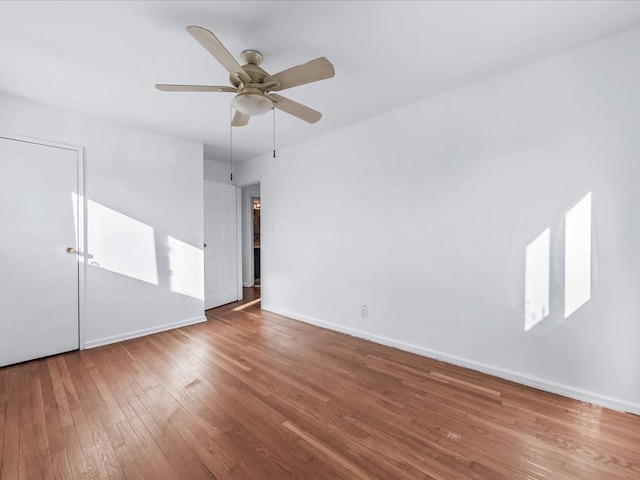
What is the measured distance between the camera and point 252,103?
191cm

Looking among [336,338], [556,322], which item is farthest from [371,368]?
[556,322]

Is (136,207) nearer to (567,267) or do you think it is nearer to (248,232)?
(248,232)

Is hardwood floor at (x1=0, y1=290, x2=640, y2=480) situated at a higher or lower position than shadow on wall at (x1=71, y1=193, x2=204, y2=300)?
lower

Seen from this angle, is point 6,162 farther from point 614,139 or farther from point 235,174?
point 614,139

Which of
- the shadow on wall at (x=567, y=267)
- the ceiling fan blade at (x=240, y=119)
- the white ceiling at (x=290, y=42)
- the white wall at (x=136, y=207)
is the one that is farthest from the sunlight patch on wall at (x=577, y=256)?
the white wall at (x=136, y=207)

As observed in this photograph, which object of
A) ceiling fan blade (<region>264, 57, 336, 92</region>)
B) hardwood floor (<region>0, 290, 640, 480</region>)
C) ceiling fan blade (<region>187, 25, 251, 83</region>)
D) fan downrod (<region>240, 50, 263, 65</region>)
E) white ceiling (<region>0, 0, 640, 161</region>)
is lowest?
hardwood floor (<region>0, 290, 640, 480</region>)

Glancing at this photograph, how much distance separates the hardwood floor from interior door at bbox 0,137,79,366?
0.28m

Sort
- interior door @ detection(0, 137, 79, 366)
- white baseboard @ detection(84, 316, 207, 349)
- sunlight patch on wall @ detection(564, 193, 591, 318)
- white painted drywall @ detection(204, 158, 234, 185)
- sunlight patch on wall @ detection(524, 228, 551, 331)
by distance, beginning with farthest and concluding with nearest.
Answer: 1. white painted drywall @ detection(204, 158, 234, 185)
2. white baseboard @ detection(84, 316, 207, 349)
3. interior door @ detection(0, 137, 79, 366)
4. sunlight patch on wall @ detection(524, 228, 551, 331)
5. sunlight patch on wall @ detection(564, 193, 591, 318)

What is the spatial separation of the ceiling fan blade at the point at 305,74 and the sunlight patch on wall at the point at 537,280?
80.7 inches

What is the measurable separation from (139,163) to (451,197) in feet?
11.8

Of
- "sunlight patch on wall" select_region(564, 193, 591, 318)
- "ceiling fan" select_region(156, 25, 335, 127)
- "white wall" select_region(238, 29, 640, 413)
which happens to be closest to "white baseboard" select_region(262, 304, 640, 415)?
"white wall" select_region(238, 29, 640, 413)

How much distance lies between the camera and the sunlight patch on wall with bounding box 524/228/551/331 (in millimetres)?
2229

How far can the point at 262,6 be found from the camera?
165 cm

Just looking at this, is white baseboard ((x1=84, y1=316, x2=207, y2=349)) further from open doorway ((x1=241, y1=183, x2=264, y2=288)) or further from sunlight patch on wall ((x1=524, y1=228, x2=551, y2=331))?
sunlight patch on wall ((x1=524, y1=228, x2=551, y2=331))
